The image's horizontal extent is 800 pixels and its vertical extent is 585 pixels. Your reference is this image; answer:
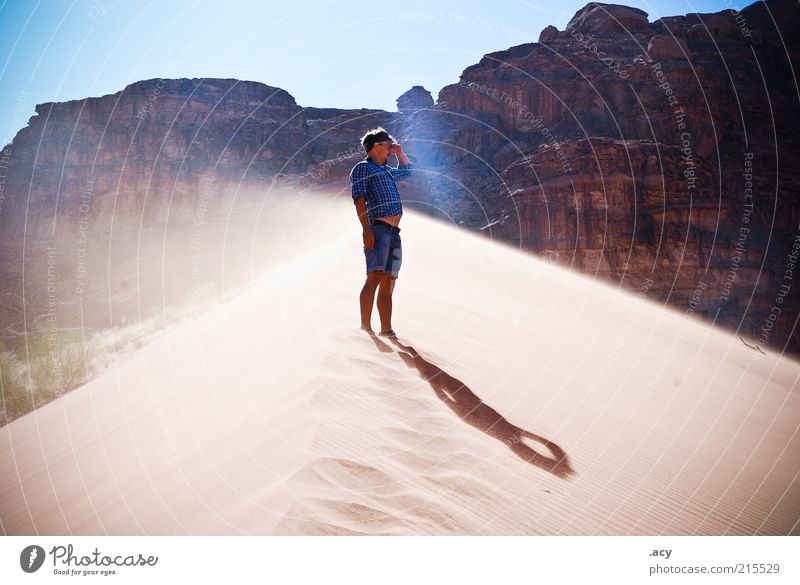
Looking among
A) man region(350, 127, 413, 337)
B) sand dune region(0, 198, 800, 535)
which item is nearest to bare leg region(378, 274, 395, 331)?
man region(350, 127, 413, 337)

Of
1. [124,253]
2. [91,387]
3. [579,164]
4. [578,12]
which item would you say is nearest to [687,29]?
[578,12]

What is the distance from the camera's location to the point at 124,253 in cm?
7125

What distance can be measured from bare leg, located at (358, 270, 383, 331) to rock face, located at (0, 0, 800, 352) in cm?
1631

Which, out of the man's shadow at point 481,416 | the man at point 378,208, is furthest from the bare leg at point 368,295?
the man's shadow at point 481,416

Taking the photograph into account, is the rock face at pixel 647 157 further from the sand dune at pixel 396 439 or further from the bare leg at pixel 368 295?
the bare leg at pixel 368 295

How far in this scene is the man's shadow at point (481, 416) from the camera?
417 cm

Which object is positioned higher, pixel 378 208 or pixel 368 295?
pixel 378 208

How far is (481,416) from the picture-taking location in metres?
4.79

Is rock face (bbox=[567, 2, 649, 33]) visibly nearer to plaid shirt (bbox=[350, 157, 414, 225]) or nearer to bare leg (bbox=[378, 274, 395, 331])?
plaid shirt (bbox=[350, 157, 414, 225])

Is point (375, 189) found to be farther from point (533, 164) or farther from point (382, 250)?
point (533, 164)

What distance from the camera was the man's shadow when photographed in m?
4.17

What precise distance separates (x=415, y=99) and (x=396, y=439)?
87971 millimetres

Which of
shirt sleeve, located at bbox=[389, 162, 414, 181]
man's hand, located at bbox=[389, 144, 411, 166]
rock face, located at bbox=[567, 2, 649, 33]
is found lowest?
shirt sleeve, located at bbox=[389, 162, 414, 181]

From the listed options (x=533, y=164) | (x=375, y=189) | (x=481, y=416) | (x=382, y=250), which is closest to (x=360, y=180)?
(x=375, y=189)
